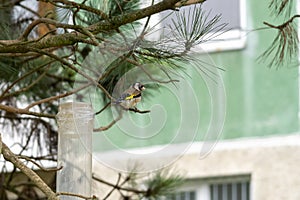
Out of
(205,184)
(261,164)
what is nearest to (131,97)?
(261,164)

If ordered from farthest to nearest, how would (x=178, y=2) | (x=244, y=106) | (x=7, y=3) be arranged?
(x=244, y=106), (x=7, y=3), (x=178, y=2)

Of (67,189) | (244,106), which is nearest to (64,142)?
(67,189)

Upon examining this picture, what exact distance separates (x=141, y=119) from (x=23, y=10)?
1.55 m

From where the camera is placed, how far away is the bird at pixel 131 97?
2422 millimetres

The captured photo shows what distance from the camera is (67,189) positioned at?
102 inches

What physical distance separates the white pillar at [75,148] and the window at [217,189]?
2.97 m

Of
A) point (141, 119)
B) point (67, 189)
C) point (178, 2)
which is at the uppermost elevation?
point (178, 2)

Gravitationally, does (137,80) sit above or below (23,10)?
below

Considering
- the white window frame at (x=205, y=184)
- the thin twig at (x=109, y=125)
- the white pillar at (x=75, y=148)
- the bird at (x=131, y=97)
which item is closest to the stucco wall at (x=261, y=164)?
the white window frame at (x=205, y=184)

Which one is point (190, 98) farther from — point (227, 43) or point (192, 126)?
point (227, 43)

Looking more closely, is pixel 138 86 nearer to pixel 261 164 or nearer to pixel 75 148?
pixel 75 148

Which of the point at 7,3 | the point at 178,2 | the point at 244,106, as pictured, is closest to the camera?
the point at 178,2

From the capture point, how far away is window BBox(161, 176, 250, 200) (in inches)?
219

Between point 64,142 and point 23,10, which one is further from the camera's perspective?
point 23,10
